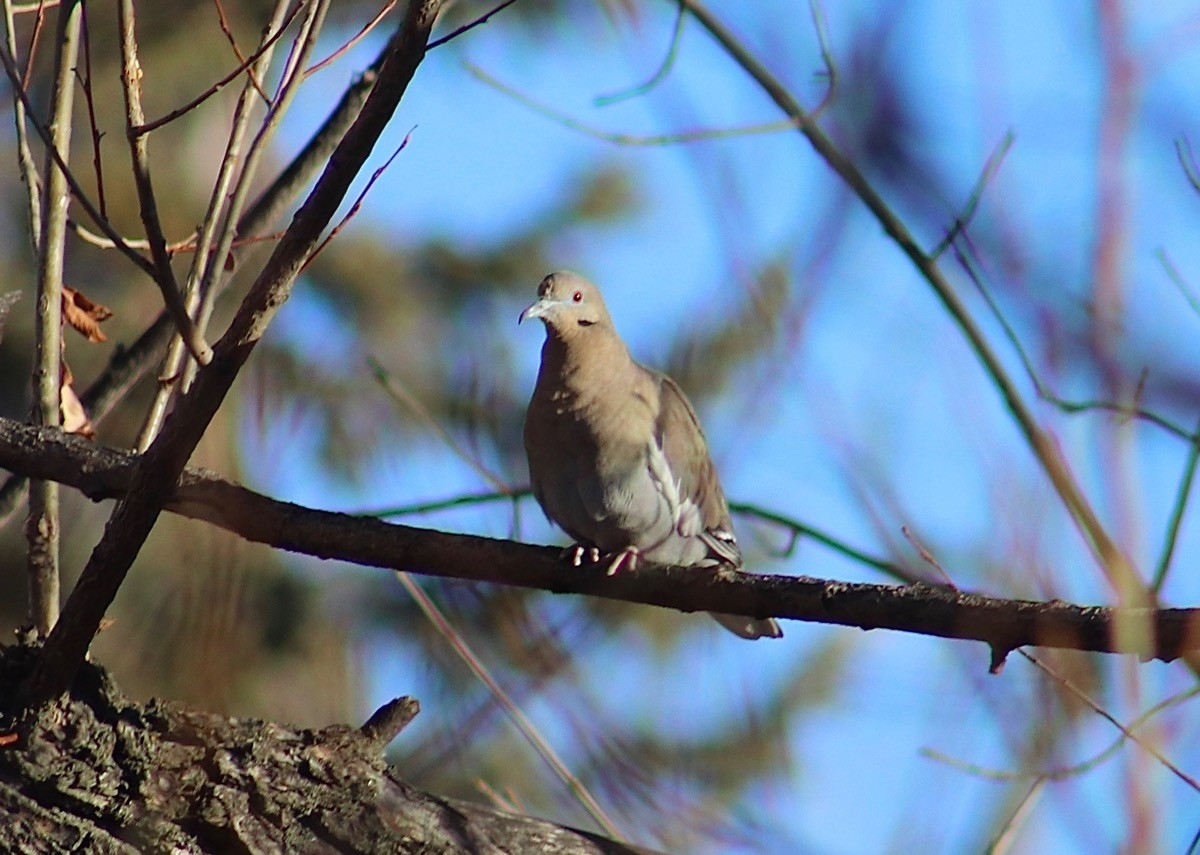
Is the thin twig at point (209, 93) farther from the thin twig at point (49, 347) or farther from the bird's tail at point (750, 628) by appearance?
the bird's tail at point (750, 628)

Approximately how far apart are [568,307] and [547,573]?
5.24 feet

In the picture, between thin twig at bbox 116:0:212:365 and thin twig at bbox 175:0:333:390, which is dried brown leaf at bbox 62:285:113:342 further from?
thin twig at bbox 116:0:212:365

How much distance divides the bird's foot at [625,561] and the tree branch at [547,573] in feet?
0.45

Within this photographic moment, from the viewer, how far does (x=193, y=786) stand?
2605 mm

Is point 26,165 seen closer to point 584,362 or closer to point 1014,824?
point 584,362

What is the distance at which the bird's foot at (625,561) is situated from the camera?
3373mm

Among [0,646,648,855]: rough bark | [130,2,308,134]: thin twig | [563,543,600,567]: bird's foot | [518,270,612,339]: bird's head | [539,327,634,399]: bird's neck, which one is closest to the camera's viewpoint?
[130,2,308,134]: thin twig

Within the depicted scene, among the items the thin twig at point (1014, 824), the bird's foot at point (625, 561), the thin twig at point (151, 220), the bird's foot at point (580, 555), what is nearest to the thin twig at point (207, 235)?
the thin twig at point (151, 220)

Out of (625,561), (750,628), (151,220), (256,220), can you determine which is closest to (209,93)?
(151,220)

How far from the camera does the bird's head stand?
4535mm

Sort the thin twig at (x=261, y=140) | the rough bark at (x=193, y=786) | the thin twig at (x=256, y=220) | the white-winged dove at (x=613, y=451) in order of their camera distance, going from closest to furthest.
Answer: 1. the rough bark at (x=193, y=786)
2. the thin twig at (x=261, y=140)
3. the thin twig at (x=256, y=220)
4. the white-winged dove at (x=613, y=451)

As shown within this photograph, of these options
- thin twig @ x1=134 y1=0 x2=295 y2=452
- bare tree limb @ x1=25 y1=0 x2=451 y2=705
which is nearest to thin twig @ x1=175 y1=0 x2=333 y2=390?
thin twig @ x1=134 y1=0 x2=295 y2=452

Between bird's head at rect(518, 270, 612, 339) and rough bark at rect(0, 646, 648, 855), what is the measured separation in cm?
196

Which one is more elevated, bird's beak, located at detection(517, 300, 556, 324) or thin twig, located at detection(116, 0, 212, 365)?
A: bird's beak, located at detection(517, 300, 556, 324)
